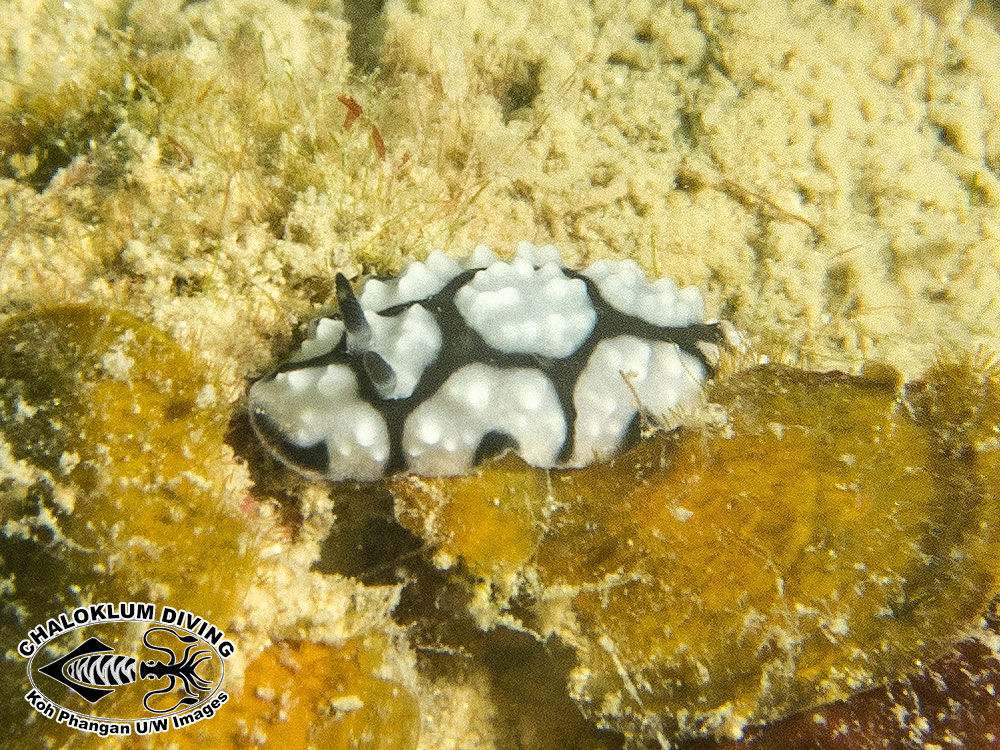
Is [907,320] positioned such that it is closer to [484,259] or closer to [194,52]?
[484,259]

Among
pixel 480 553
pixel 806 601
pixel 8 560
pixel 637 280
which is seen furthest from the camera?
pixel 637 280

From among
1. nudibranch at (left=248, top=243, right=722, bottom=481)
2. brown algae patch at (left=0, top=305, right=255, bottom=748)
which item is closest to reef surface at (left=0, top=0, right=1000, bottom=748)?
brown algae patch at (left=0, top=305, right=255, bottom=748)

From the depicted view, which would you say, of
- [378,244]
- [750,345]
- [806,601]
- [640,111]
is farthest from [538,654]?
[640,111]

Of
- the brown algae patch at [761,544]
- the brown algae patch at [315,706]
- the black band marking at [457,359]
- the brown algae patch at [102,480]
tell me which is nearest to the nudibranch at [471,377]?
the black band marking at [457,359]

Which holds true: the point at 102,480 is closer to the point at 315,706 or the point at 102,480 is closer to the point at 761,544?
the point at 315,706

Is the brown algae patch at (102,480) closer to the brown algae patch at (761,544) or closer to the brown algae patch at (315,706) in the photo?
the brown algae patch at (315,706)

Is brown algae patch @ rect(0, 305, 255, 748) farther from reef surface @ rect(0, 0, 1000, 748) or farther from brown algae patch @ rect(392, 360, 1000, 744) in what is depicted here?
brown algae patch @ rect(392, 360, 1000, 744)
